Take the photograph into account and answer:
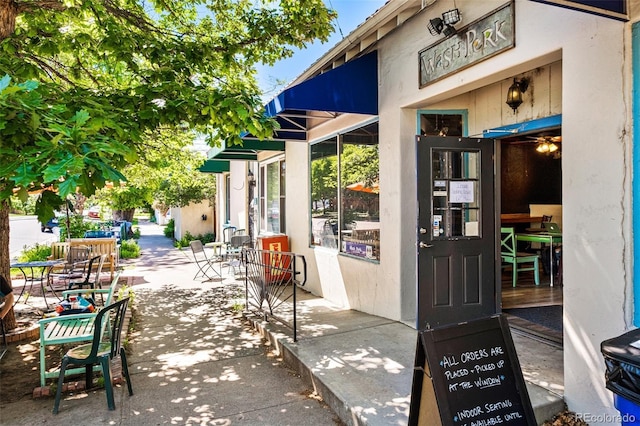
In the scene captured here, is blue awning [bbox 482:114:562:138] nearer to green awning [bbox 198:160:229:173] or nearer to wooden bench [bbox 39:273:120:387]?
wooden bench [bbox 39:273:120:387]

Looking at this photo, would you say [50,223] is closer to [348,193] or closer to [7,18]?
[7,18]

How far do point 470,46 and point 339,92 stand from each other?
6.27 feet

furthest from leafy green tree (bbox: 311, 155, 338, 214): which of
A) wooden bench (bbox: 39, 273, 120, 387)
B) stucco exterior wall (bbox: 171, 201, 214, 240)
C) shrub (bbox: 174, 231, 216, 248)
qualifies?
stucco exterior wall (bbox: 171, 201, 214, 240)

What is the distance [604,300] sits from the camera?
295 cm

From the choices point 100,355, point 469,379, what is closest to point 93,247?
point 100,355

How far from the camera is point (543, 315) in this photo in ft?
18.1

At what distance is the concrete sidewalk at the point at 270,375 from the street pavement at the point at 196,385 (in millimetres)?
10

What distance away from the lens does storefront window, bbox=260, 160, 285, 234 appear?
32.3 feet

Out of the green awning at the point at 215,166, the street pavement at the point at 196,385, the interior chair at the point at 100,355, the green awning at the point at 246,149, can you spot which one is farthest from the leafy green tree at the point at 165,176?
the interior chair at the point at 100,355

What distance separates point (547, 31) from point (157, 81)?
13.8 feet

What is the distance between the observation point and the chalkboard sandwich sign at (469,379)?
236 centimetres

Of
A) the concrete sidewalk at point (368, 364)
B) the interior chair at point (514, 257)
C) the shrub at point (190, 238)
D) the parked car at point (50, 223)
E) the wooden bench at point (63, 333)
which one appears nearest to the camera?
the parked car at point (50, 223)

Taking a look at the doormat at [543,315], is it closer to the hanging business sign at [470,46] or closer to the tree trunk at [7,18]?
the hanging business sign at [470,46]

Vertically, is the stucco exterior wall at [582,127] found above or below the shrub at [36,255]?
above
